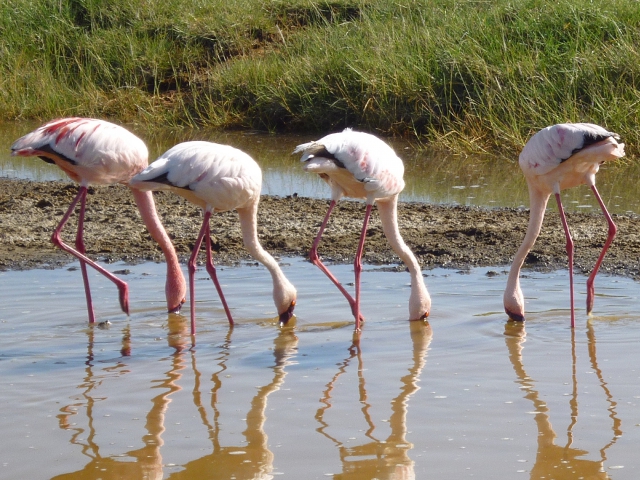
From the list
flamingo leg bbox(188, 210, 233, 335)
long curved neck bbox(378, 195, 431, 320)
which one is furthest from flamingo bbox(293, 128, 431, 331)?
flamingo leg bbox(188, 210, 233, 335)

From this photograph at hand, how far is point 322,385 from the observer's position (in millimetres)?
4094

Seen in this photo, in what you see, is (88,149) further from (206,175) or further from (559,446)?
(559,446)

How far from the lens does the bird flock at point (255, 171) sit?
495 centimetres

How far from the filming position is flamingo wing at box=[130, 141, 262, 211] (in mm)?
4832

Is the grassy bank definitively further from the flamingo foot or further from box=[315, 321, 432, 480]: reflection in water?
box=[315, 321, 432, 480]: reflection in water

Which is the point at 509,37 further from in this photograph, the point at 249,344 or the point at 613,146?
the point at 249,344

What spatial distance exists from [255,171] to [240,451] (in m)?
2.09

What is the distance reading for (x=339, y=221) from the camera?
24.2ft

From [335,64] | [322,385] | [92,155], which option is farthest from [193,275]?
[335,64]

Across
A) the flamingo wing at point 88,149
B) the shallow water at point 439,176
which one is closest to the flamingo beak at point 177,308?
the flamingo wing at point 88,149

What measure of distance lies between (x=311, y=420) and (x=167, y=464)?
0.64 meters

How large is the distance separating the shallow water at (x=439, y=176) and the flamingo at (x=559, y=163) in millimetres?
2279

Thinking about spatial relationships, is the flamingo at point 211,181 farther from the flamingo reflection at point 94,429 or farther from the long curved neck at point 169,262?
the flamingo reflection at point 94,429

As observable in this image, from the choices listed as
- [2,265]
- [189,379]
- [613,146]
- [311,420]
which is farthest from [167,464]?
[2,265]
